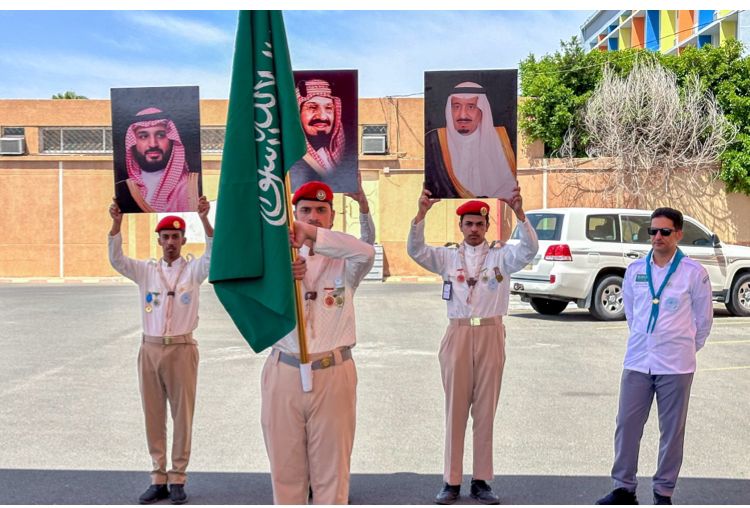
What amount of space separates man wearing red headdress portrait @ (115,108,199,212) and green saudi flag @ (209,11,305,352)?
1703 mm

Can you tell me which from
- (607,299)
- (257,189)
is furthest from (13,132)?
(257,189)

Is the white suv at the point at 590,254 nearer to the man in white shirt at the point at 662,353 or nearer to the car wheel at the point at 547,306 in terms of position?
the car wheel at the point at 547,306

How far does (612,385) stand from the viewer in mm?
10625

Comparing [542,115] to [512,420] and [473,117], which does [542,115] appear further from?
[473,117]

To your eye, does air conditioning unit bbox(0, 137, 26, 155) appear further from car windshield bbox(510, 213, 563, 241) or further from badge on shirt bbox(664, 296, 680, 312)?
badge on shirt bbox(664, 296, 680, 312)

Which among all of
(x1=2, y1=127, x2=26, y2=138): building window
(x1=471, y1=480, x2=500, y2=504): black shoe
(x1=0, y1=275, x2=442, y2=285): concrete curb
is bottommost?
(x1=471, y1=480, x2=500, y2=504): black shoe

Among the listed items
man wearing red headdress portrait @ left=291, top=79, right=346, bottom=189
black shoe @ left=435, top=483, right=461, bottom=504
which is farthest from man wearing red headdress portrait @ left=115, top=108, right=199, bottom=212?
black shoe @ left=435, top=483, right=461, bottom=504

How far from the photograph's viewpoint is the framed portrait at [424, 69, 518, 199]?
623 cm

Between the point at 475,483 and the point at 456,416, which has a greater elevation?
the point at 456,416

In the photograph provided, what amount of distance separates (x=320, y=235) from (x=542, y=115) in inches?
1132

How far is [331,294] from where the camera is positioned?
4.92 m

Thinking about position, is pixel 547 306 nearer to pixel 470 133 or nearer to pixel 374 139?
pixel 470 133

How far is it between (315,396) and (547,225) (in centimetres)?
1297

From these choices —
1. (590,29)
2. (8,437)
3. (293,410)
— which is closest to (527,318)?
(8,437)
